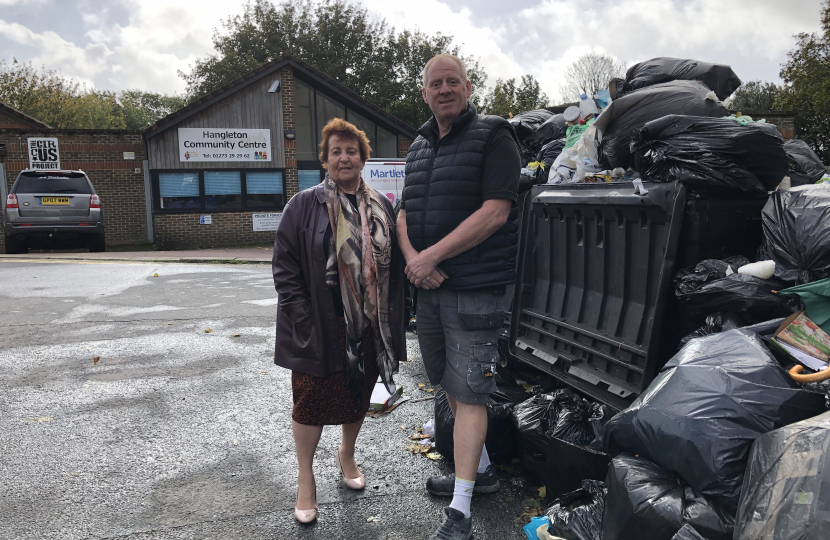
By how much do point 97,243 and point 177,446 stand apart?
13262mm

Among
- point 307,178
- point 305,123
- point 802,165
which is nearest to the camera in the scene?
point 802,165

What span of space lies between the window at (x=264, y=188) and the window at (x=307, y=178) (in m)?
0.63

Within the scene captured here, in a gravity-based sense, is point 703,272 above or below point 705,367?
above

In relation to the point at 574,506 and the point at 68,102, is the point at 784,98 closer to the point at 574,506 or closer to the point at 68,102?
the point at 574,506

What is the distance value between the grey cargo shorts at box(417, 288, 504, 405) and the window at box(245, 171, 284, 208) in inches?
689

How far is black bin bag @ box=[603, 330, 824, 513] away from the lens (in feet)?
6.07

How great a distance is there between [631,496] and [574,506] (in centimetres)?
49

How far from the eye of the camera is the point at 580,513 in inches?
88.4

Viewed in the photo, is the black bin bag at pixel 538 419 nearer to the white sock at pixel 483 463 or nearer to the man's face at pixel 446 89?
the white sock at pixel 483 463

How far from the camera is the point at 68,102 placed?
129 feet

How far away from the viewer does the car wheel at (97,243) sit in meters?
15.0

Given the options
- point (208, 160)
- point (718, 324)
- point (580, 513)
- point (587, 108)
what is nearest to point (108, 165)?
point (208, 160)

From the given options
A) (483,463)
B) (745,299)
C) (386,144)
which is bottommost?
(483,463)

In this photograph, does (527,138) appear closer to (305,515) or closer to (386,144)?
(305,515)
